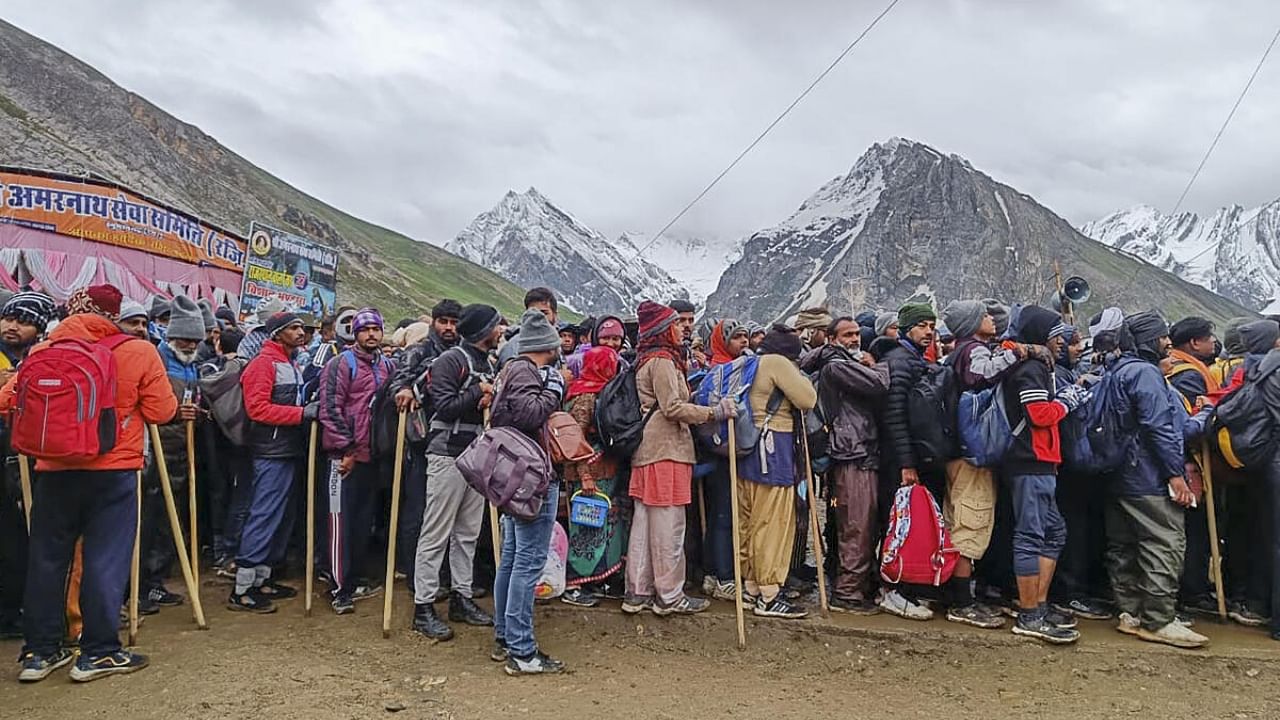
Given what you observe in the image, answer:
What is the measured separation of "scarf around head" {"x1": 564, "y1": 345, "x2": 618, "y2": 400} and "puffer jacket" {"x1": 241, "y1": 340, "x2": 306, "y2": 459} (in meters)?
2.29

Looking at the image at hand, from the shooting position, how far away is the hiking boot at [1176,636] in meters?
5.01

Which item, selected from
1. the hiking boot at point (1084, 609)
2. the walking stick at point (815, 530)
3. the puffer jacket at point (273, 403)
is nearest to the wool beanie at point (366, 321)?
the puffer jacket at point (273, 403)

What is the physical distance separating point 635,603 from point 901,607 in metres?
2.03

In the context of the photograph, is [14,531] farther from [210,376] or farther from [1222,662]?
[1222,662]

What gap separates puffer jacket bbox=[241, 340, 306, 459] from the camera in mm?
5977

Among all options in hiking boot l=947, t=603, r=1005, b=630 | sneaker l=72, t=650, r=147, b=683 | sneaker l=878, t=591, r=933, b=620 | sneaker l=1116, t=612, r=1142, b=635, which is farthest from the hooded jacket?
sneaker l=1116, t=612, r=1142, b=635

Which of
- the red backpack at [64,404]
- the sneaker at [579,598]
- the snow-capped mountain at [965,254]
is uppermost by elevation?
the snow-capped mountain at [965,254]

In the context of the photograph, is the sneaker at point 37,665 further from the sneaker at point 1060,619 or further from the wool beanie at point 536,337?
the sneaker at point 1060,619

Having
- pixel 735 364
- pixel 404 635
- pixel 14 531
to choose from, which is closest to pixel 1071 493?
pixel 735 364

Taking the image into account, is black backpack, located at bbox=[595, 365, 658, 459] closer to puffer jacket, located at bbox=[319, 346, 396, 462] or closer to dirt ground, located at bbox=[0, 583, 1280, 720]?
dirt ground, located at bbox=[0, 583, 1280, 720]

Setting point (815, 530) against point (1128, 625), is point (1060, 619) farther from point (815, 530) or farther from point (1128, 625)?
point (815, 530)

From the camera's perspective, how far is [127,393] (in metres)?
4.67

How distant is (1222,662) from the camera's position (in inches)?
193

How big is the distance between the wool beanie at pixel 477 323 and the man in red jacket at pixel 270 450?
1663 millimetres
